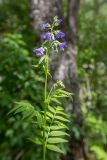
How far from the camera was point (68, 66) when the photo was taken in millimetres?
5387

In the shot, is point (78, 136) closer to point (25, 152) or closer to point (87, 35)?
point (25, 152)

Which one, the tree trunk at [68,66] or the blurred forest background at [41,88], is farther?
the tree trunk at [68,66]

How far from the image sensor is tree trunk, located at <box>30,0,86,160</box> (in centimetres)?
524

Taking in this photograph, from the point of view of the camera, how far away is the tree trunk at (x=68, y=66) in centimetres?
524

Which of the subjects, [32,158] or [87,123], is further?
[87,123]

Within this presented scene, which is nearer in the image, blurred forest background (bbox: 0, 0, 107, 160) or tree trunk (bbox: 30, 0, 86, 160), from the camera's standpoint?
blurred forest background (bbox: 0, 0, 107, 160)

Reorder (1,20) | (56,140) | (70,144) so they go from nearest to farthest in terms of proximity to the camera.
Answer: (56,140), (70,144), (1,20)

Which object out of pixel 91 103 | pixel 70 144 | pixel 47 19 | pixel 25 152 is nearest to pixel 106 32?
pixel 91 103

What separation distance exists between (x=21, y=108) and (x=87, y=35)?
5631mm

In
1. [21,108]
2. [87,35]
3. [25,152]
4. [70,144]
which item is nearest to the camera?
[21,108]

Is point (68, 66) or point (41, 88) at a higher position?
point (68, 66)

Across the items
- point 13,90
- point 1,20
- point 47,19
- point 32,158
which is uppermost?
point 1,20

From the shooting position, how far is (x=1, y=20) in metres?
7.39

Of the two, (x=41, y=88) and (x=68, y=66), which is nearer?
(x=41, y=88)
